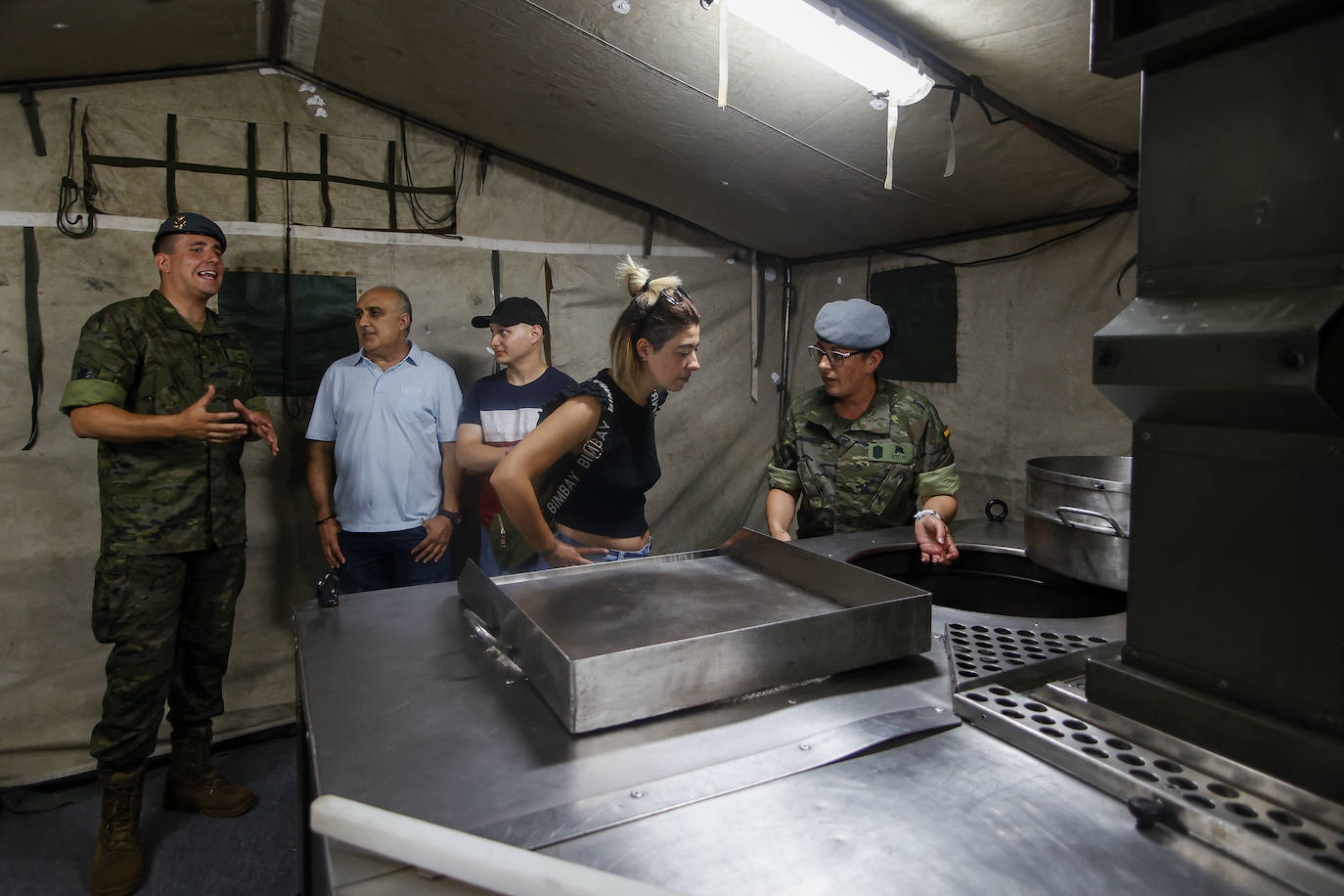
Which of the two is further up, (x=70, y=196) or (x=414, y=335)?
(x=70, y=196)

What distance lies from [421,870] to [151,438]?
Result: 198 centimetres

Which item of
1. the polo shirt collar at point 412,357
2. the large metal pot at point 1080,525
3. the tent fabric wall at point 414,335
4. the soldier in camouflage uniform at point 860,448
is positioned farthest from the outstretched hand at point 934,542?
the polo shirt collar at point 412,357

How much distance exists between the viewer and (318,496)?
2729mm

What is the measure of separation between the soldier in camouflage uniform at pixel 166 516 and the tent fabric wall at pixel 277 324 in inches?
19.5

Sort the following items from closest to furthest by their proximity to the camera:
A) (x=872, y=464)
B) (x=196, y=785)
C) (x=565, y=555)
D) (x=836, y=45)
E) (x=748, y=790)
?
(x=748, y=790) → (x=565, y=555) → (x=836, y=45) → (x=872, y=464) → (x=196, y=785)

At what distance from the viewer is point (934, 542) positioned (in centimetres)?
164

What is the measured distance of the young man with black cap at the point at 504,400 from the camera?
278cm

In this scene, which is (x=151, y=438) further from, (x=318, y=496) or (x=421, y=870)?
(x=421, y=870)

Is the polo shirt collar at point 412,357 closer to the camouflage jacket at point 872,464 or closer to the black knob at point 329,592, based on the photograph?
the camouflage jacket at point 872,464

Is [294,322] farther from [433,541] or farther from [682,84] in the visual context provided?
[682,84]

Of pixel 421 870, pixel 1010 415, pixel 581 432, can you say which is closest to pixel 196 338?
pixel 581 432

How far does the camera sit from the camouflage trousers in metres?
2.07

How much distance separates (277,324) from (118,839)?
1805 millimetres

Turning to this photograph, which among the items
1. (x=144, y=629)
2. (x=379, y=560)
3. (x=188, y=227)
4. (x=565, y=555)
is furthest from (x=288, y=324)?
(x=565, y=555)
